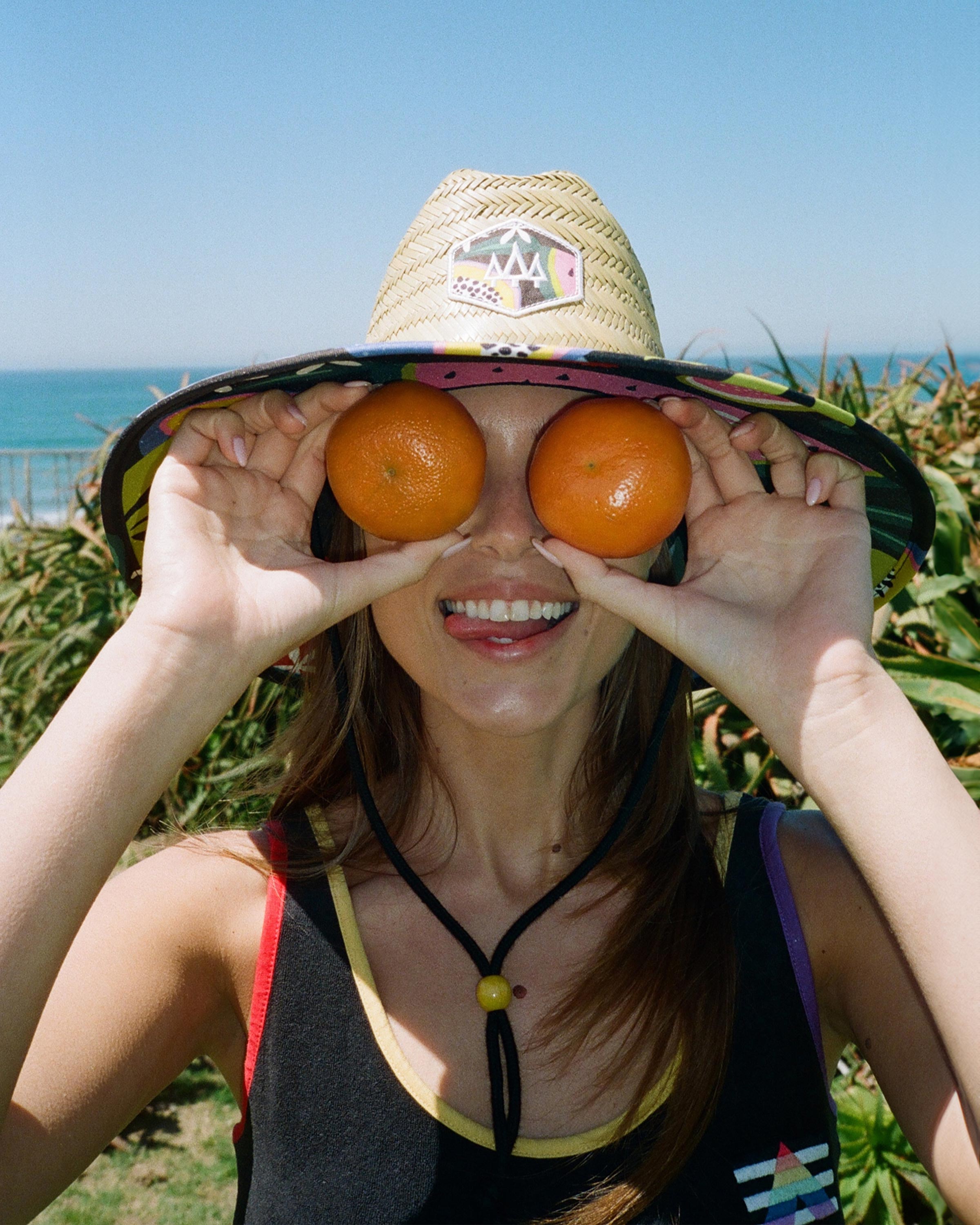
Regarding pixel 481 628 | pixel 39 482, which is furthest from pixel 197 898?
pixel 39 482

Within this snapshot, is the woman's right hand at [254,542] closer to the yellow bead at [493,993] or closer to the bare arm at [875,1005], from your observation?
the yellow bead at [493,993]

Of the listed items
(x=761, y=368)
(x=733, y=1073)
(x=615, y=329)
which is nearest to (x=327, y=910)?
(x=733, y=1073)

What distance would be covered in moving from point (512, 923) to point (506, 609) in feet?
2.03

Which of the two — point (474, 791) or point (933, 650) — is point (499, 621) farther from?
point (933, 650)

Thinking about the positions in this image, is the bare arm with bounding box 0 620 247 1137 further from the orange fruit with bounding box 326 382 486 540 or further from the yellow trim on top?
the yellow trim on top

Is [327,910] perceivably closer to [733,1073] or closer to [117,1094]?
[117,1094]

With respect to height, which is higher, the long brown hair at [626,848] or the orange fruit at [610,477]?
the orange fruit at [610,477]

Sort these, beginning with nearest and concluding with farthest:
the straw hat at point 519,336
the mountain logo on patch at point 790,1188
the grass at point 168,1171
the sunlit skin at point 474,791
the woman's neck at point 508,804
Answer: the sunlit skin at point 474,791
the straw hat at point 519,336
the mountain logo on patch at point 790,1188
the woman's neck at point 508,804
the grass at point 168,1171

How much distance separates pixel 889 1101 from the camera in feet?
6.12

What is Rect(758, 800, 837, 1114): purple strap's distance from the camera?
1.88 meters

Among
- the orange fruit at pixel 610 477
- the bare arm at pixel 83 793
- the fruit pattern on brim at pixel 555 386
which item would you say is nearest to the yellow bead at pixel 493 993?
the bare arm at pixel 83 793

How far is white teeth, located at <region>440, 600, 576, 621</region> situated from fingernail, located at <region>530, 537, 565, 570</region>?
9 centimetres

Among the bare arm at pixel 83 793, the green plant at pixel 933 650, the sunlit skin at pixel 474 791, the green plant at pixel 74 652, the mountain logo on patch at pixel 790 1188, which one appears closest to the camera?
the bare arm at pixel 83 793

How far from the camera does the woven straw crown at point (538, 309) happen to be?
1748 mm
